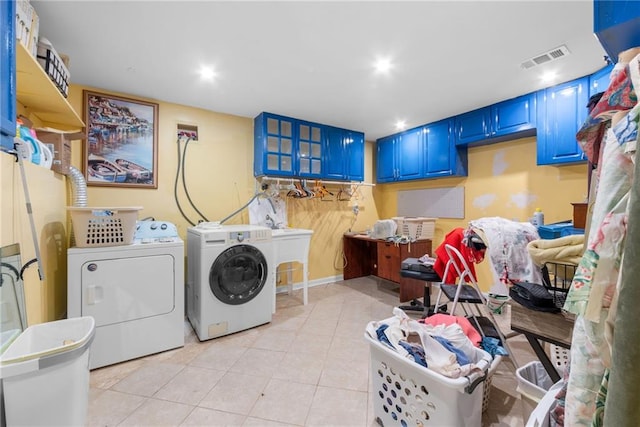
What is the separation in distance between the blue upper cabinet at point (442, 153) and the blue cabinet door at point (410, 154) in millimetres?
100

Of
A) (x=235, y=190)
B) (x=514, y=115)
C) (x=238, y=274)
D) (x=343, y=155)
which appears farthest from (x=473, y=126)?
(x=238, y=274)

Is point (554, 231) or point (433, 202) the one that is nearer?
point (554, 231)

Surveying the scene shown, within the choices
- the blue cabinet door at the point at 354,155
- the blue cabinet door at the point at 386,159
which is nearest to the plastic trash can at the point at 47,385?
the blue cabinet door at the point at 354,155

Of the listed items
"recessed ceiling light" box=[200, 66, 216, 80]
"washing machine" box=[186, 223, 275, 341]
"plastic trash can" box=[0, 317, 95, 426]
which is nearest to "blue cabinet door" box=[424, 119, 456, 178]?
"washing machine" box=[186, 223, 275, 341]

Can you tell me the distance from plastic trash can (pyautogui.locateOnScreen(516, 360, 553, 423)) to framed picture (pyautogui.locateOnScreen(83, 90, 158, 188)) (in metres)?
3.36

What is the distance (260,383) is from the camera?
1.71 meters

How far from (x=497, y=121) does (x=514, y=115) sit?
0.16 m

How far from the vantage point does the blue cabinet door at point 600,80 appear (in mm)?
2061

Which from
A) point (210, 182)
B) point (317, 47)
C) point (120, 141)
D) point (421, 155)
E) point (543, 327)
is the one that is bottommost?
point (543, 327)

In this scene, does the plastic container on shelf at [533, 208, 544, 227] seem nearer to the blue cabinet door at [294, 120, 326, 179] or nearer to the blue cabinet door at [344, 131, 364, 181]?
the blue cabinet door at [344, 131, 364, 181]

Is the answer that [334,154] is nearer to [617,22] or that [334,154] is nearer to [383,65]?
[383,65]

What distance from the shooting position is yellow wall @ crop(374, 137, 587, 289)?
2.62 m

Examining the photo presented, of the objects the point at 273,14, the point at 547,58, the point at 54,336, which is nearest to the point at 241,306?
the point at 54,336

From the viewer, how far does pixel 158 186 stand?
277 centimetres
